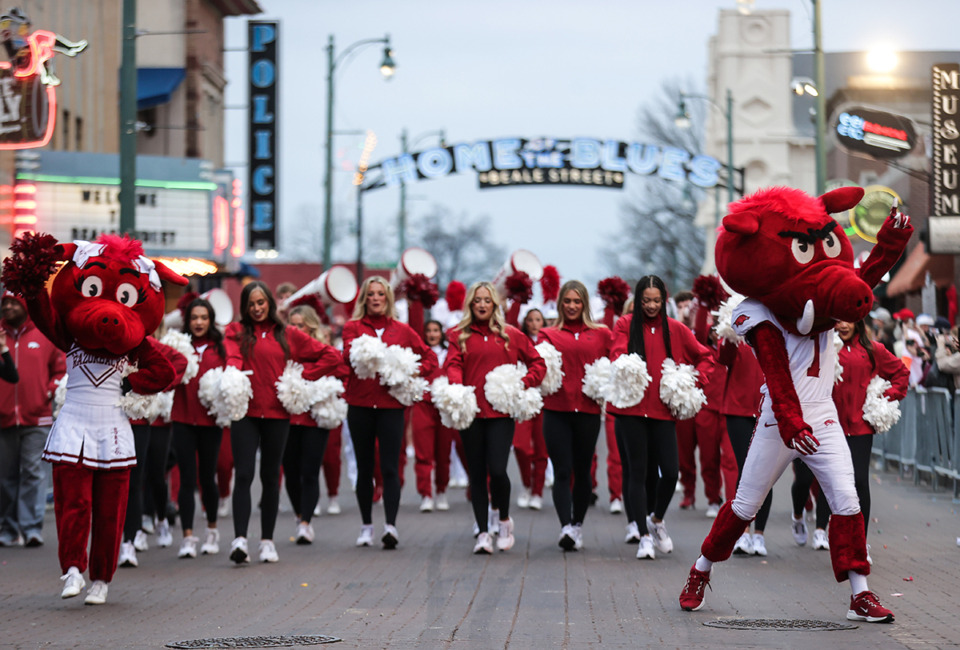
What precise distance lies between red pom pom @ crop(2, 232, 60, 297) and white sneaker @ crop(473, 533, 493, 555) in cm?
397

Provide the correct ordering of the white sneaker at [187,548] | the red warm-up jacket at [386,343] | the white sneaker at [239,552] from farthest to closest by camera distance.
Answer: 1. the red warm-up jacket at [386,343]
2. the white sneaker at [187,548]
3. the white sneaker at [239,552]

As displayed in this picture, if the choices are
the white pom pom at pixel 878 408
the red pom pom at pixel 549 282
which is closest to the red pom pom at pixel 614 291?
the red pom pom at pixel 549 282

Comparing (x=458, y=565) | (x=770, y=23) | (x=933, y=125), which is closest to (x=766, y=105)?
(x=770, y=23)

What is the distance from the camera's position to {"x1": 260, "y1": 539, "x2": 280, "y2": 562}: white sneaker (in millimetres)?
10641

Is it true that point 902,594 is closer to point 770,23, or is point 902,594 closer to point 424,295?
point 424,295

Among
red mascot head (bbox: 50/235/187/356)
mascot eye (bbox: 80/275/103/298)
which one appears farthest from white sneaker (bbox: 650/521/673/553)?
mascot eye (bbox: 80/275/103/298)

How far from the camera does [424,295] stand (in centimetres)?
1220

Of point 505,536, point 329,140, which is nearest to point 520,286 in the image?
point 505,536

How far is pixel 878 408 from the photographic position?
10336 millimetres

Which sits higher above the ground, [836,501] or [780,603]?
[836,501]

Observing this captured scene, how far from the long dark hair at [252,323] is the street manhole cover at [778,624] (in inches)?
175

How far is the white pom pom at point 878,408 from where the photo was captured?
33.9 feet

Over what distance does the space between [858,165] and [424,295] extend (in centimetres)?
4708

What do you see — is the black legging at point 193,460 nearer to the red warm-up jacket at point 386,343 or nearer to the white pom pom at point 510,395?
the red warm-up jacket at point 386,343
